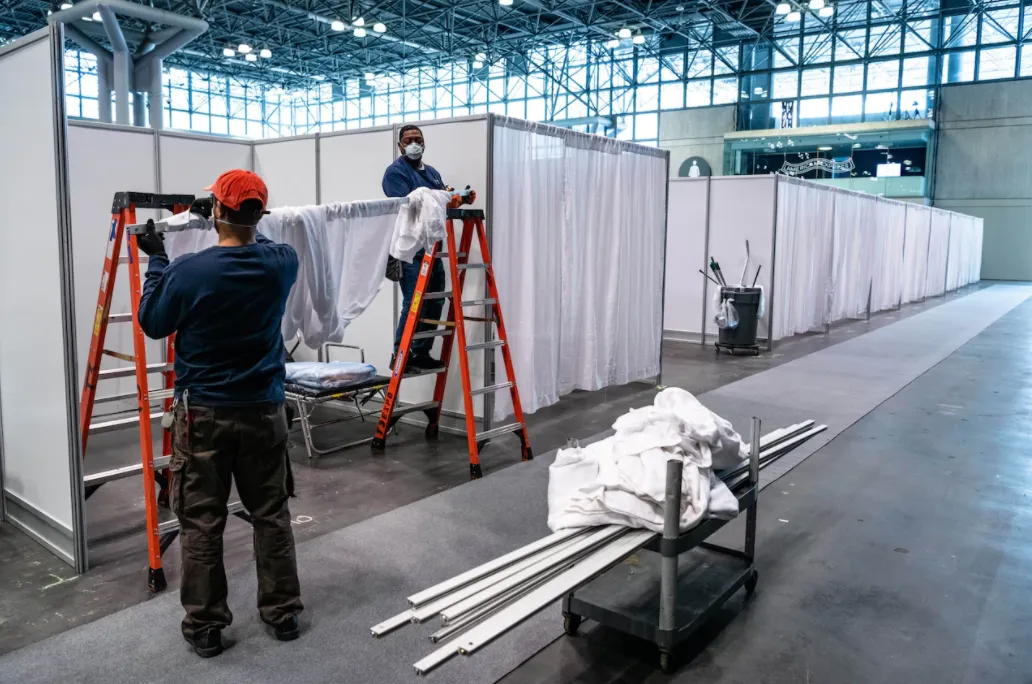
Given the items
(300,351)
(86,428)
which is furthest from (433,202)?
(300,351)

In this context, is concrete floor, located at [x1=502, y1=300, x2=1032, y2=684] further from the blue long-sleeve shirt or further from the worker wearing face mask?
the worker wearing face mask

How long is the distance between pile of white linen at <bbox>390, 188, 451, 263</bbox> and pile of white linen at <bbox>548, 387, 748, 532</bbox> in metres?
2.03

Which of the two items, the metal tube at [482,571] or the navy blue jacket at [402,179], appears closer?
the metal tube at [482,571]

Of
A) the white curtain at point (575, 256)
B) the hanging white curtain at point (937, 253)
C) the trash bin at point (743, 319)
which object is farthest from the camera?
the hanging white curtain at point (937, 253)

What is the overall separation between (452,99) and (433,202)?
21844mm

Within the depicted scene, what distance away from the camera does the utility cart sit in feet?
7.52

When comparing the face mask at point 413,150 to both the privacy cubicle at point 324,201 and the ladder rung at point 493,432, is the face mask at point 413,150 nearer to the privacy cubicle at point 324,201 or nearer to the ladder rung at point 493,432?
the privacy cubicle at point 324,201

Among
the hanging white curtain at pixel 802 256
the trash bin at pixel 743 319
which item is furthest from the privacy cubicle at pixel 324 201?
the hanging white curtain at pixel 802 256

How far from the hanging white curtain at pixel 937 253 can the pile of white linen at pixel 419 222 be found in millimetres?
15794

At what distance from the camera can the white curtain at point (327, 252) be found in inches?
155

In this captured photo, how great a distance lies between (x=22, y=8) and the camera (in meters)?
18.0

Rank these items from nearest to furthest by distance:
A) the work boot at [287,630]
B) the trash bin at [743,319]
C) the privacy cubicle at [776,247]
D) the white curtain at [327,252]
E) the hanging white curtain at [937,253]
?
the work boot at [287,630] < the white curtain at [327,252] < the trash bin at [743,319] < the privacy cubicle at [776,247] < the hanging white curtain at [937,253]

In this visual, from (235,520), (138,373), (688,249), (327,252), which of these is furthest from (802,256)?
(138,373)

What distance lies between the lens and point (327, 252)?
13.5ft
